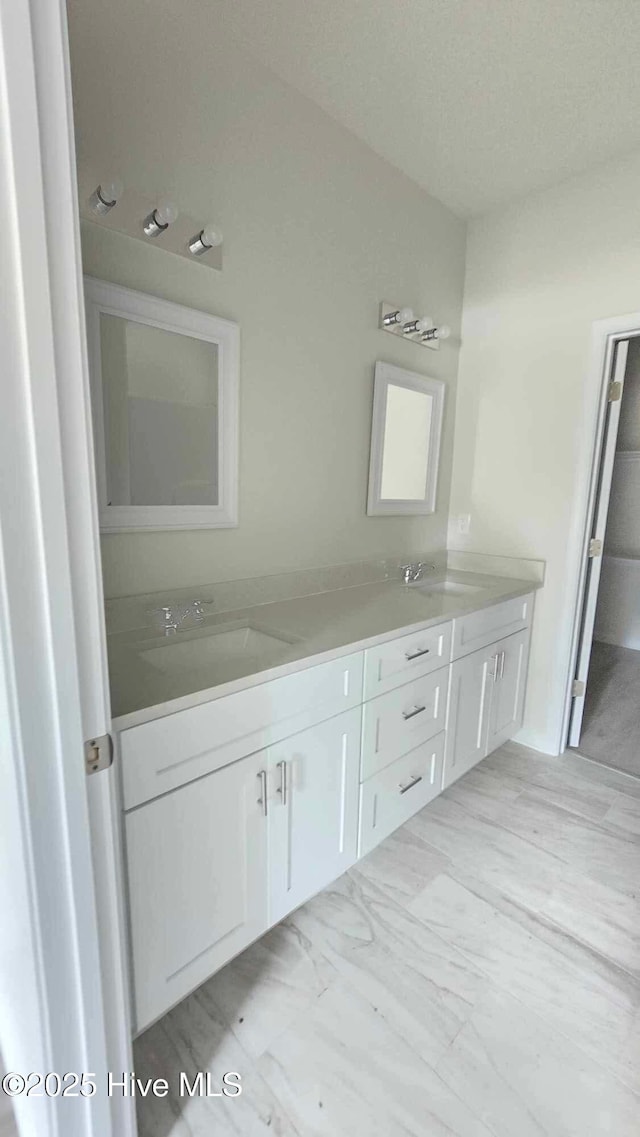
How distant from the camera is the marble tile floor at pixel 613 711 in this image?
247cm

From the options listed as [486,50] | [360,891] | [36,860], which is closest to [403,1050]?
[360,891]

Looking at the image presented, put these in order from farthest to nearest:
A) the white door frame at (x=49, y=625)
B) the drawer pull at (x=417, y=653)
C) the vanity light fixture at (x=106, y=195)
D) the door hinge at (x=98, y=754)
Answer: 1. the drawer pull at (x=417, y=653)
2. the vanity light fixture at (x=106, y=195)
3. the door hinge at (x=98, y=754)
4. the white door frame at (x=49, y=625)

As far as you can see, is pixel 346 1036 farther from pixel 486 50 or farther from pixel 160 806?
pixel 486 50

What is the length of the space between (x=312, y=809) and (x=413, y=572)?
50.2 inches

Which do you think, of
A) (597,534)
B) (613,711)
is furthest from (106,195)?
(613,711)

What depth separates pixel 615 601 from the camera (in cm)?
411

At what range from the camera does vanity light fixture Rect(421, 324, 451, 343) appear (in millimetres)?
2252

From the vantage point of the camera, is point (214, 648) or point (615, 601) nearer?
point (214, 648)

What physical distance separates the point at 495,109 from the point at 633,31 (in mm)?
428

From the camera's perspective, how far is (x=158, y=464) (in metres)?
1.48

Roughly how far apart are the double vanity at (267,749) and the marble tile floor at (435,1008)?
0.19m

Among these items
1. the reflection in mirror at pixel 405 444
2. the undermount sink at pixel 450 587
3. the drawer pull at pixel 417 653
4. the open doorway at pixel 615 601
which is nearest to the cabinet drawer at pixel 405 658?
the drawer pull at pixel 417 653

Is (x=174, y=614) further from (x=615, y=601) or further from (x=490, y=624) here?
(x=615, y=601)

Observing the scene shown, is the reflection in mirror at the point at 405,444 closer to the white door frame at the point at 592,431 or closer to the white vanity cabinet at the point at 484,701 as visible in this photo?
the white door frame at the point at 592,431
